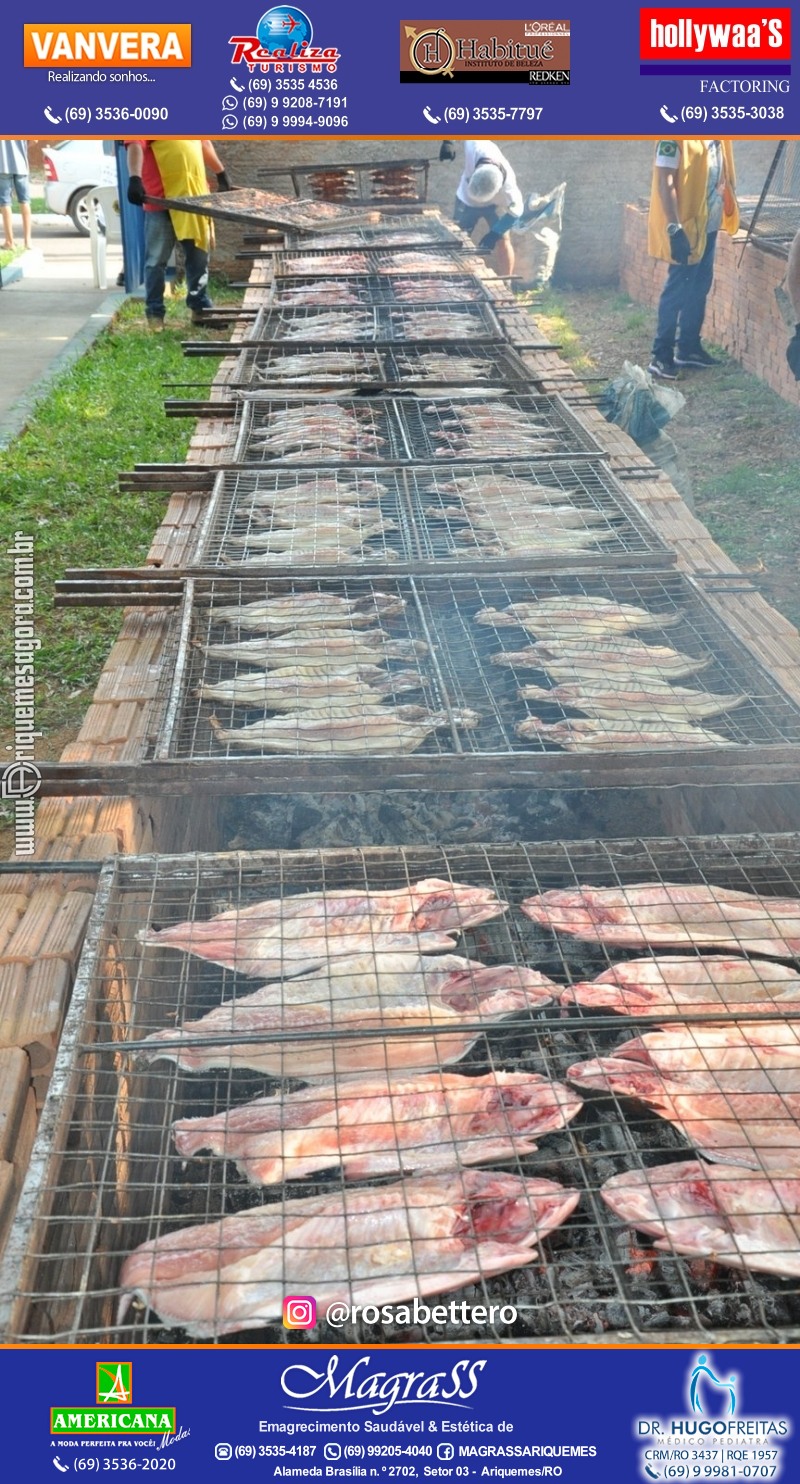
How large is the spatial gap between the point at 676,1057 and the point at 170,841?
1803 millimetres

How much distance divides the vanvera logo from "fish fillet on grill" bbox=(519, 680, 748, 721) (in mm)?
2155

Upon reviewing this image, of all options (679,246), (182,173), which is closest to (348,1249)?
(679,246)

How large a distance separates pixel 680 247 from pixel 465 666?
332 inches

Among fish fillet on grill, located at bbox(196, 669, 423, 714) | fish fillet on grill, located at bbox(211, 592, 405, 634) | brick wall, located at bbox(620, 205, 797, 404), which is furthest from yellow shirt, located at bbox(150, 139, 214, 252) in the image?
fish fillet on grill, located at bbox(196, 669, 423, 714)

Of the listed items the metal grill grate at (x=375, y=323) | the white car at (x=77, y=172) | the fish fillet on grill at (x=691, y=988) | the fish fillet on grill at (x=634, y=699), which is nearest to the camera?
the fish fillet on grill at (x=691, y=988)

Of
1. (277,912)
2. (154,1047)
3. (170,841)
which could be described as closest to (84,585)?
(170,841)

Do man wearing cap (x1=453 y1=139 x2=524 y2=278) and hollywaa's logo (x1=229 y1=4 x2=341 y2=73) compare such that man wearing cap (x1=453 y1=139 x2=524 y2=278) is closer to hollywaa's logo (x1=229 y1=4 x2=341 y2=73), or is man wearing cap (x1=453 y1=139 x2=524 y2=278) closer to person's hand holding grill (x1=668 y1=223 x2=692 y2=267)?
person's hand holding grill (x1=668 y1=223 x2=692 y2=267)

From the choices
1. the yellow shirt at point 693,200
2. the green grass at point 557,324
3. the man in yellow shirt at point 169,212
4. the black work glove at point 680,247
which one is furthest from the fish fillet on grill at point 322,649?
the green grass at point 557,324

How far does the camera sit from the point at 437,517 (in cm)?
523

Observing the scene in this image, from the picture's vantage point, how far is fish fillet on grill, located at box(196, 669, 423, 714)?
12.5 ft

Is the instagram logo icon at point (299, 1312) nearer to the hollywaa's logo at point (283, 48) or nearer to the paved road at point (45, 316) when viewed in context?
the hollywaa's logo at point (283, 48)

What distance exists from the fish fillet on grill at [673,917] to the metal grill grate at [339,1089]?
68 millimetres

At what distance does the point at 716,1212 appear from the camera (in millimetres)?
2193

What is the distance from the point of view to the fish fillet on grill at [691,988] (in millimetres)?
2664
